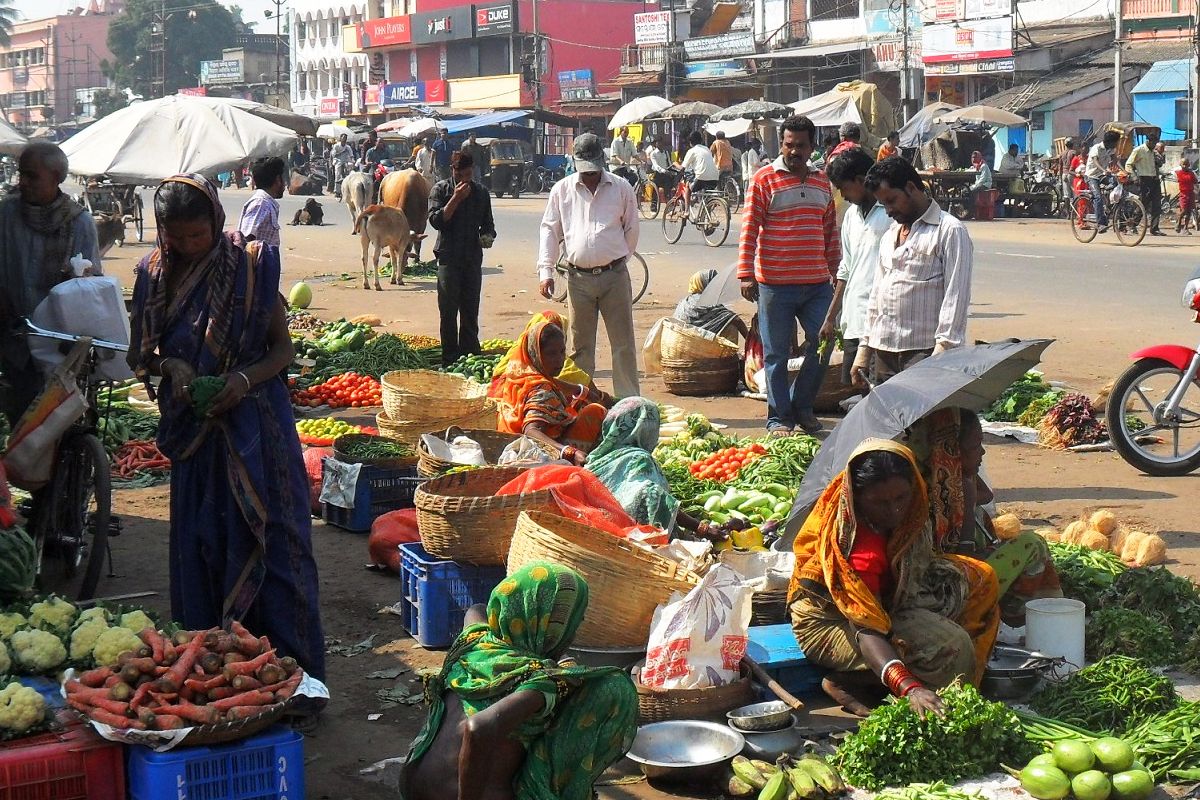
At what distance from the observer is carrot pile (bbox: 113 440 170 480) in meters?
8.49

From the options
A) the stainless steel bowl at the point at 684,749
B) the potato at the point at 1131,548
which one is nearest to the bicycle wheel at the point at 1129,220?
the potato at the point at 1131,548

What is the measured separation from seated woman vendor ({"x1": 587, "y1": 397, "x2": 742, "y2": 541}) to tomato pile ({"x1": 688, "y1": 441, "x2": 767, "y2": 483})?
4.08 ft

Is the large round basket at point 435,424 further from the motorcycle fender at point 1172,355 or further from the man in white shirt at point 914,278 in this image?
the motorcycle fender at point 1172,355

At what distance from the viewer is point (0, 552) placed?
4.75m

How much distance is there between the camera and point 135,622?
424cm

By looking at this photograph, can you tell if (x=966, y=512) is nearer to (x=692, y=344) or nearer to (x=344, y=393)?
(x=692, y=344)

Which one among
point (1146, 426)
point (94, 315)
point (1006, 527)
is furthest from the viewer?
point (1146, 426)

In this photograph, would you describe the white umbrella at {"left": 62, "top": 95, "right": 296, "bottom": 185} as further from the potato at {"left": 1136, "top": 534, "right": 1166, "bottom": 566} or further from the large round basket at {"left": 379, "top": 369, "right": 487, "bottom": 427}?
the potato at {"left": 1136, "top": 534, "right": 1166, "bottom": 566}

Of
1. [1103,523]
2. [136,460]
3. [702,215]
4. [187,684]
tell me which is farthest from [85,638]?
[702,215]

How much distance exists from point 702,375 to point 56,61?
126870mm

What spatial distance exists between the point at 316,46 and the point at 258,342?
274ft

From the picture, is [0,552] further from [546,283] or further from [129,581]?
[546,283]

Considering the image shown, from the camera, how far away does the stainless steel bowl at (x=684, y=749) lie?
404 centimetres

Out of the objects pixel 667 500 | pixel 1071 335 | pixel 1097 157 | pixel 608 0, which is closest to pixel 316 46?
pixel 608 0
